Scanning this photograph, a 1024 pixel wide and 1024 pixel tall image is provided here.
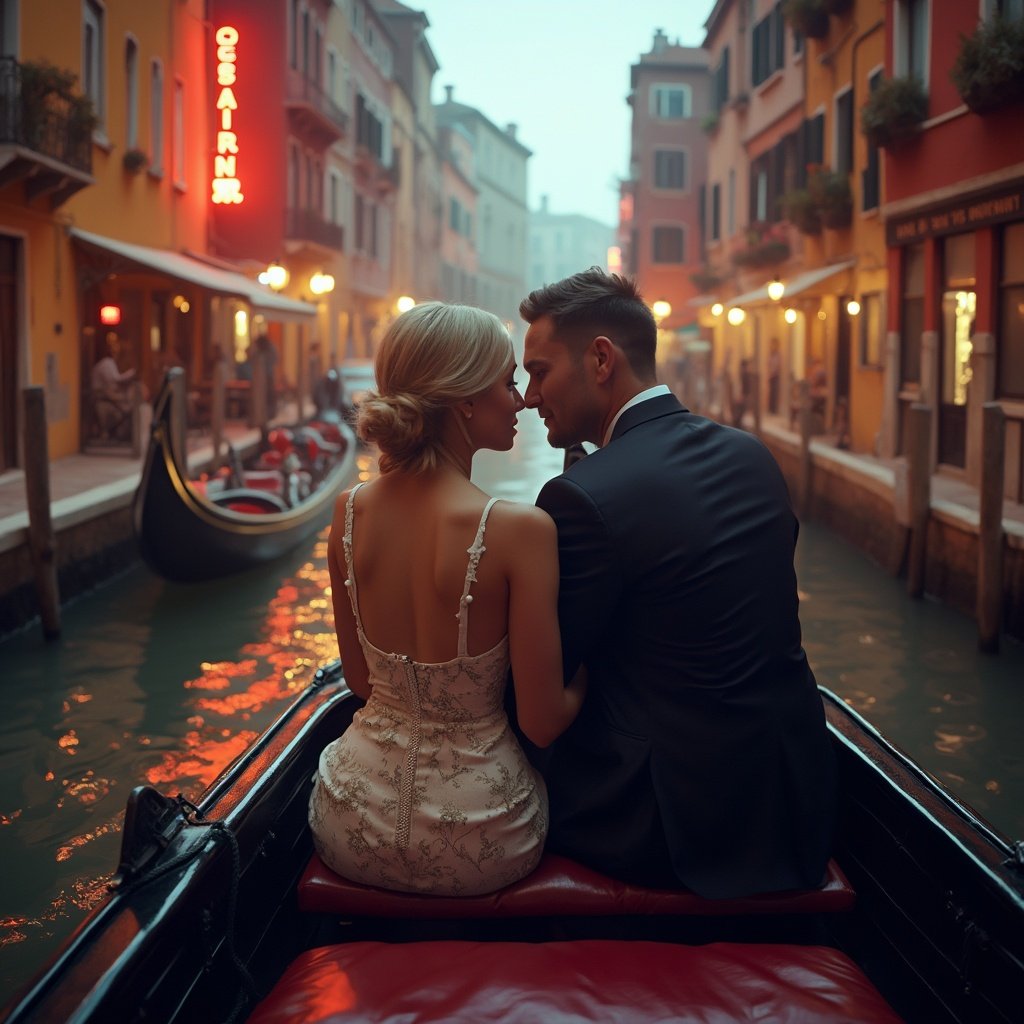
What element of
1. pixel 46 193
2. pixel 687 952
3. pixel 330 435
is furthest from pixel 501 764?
pixel 330 435

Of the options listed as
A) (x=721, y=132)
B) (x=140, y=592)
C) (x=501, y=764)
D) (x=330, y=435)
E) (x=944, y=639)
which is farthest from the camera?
(x=721, y=132)

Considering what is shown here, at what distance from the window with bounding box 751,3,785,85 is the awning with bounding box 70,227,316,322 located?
26.5 ft

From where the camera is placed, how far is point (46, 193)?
1241 cm

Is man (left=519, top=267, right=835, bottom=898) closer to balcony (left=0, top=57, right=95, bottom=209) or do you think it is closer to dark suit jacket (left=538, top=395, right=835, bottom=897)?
dark suit jacket (left=538, top=395, right=835, bottom=897)

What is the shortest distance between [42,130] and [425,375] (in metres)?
10.2

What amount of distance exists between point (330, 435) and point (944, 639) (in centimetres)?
1007

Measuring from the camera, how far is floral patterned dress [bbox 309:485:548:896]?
7.30 ft

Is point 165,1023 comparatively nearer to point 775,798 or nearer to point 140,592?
point 775,798

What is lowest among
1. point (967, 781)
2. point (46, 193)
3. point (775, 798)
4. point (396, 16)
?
point (967, 781)

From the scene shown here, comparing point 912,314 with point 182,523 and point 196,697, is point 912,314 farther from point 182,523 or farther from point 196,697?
point 196,697

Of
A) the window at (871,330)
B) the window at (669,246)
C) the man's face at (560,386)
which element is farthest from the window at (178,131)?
the window at (669,246)

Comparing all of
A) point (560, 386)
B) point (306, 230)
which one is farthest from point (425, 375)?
point (306, 230)

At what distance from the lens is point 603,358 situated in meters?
2.43

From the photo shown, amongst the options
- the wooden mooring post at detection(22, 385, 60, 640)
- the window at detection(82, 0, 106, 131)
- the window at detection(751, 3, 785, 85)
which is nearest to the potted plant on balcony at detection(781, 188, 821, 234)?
the window at detection(751, 3, 785, 85)
